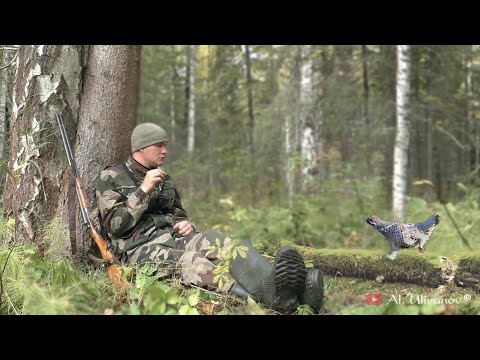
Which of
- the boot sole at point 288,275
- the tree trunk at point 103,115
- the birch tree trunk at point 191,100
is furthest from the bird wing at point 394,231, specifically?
the birch tree trunk at point 191,100

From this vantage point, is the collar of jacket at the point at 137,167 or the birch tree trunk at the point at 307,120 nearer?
the collar of jacket at the point at 137,167

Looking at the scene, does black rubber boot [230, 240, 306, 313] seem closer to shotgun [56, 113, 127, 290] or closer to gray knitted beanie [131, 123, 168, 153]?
shotgun [56, 113, 127, 290]

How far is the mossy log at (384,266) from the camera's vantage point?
15.2ft

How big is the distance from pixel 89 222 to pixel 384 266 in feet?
10.3

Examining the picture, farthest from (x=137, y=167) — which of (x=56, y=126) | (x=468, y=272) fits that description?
(x=468, y=272)

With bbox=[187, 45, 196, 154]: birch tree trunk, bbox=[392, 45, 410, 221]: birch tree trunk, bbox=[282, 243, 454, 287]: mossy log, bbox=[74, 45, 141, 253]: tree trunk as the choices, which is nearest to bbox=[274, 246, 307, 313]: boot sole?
bbox=[282, 243, 454, 287]: mossy log

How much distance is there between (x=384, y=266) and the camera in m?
4.91

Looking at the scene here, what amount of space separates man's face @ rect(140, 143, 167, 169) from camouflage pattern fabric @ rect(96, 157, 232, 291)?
3.8 inches

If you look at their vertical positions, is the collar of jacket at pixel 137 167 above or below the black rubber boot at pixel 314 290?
above

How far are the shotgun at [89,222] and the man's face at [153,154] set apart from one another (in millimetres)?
711

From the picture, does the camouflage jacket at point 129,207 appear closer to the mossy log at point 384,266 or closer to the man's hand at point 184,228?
the man's hand at point 184,228
